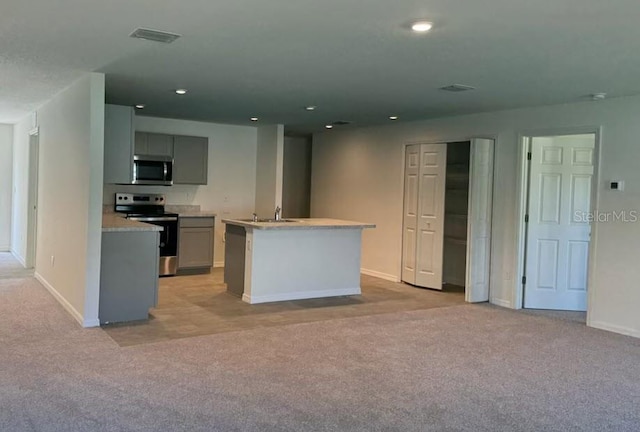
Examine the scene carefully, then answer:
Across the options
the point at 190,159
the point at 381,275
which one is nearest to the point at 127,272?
the point at 190,159

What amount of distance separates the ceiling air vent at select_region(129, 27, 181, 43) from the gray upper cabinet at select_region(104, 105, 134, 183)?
2.97 metres

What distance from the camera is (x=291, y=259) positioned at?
249 inches

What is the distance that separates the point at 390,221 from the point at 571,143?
2620 mm

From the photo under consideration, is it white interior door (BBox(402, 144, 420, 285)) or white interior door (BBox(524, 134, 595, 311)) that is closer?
white interior door (BBox(524, 134, 595, 311))

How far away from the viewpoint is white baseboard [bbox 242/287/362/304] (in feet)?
20.0

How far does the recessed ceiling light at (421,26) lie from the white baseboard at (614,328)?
370 centimetres

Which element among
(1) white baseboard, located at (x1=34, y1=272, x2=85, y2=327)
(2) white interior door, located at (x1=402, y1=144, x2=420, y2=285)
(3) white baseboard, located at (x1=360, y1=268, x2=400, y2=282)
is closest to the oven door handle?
(1) white baseboard, located at (x1=34, y1=272, x2=85, y2=327)

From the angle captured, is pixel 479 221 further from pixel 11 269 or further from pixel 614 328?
pixel 11 269

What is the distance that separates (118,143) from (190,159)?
6.36 feet

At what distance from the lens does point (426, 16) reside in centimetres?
302

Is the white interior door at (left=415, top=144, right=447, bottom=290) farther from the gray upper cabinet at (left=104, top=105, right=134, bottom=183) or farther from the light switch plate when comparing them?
the gray upper cabinet at (left=104, top=105, right=134, bottom=183)

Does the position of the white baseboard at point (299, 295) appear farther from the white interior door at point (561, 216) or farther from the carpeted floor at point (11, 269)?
the carpeted floor at point (11, 269)

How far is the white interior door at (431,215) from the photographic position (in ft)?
23.4

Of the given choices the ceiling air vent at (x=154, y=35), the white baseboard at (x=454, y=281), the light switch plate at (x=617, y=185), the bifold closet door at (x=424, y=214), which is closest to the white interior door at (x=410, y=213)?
the bifold closet door at (x=424, y=214)
